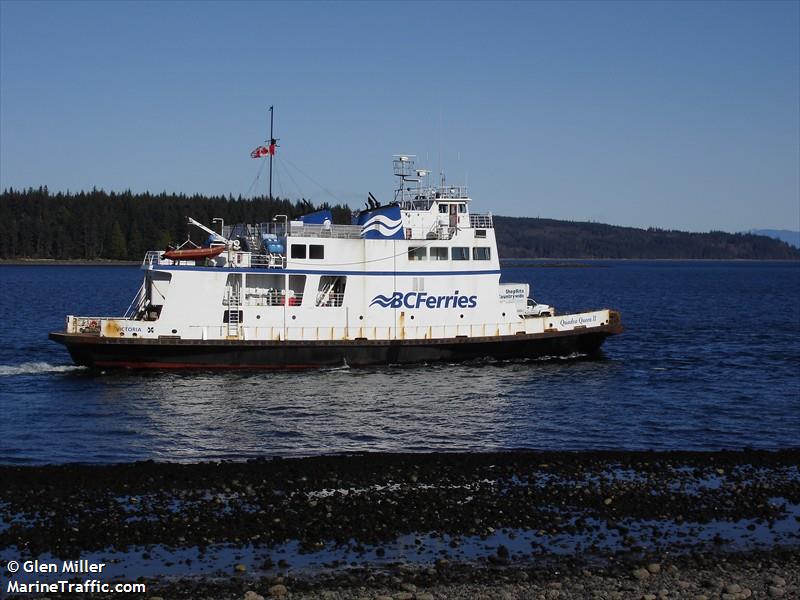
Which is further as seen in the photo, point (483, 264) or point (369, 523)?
point (483, 264)

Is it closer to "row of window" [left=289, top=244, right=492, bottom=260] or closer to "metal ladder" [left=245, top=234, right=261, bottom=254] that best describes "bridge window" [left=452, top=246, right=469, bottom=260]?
"row of window" [left=289, top=244, right=492, bottom=260]

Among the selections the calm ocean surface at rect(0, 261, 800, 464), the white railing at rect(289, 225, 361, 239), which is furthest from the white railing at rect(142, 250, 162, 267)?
the white railing at rect(289, 225, 361, 239)

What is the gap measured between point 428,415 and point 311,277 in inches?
365

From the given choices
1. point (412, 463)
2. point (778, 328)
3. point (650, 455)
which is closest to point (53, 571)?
point (412, 463)

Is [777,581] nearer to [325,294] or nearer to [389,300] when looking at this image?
[389,300]

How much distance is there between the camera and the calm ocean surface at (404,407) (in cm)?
2295

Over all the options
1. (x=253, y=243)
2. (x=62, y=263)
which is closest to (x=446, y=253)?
(x=253, y=243)

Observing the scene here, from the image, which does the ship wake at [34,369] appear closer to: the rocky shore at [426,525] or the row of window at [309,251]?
the row of window at [309,251]

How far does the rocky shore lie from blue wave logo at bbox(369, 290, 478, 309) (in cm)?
1399

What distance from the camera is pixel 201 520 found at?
16.1 m

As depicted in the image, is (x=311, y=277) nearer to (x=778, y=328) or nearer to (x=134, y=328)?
(x=134, y=328)

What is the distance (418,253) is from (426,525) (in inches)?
796

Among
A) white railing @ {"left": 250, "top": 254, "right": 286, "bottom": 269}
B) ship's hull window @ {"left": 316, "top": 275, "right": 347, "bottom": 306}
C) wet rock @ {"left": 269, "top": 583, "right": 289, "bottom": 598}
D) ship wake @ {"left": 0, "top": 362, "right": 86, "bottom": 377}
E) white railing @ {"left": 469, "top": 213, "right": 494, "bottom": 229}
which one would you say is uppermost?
white railing @ {"left": 469, "top": 213, "right": 494, "bottom": 229}

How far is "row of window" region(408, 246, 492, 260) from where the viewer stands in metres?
35.4
